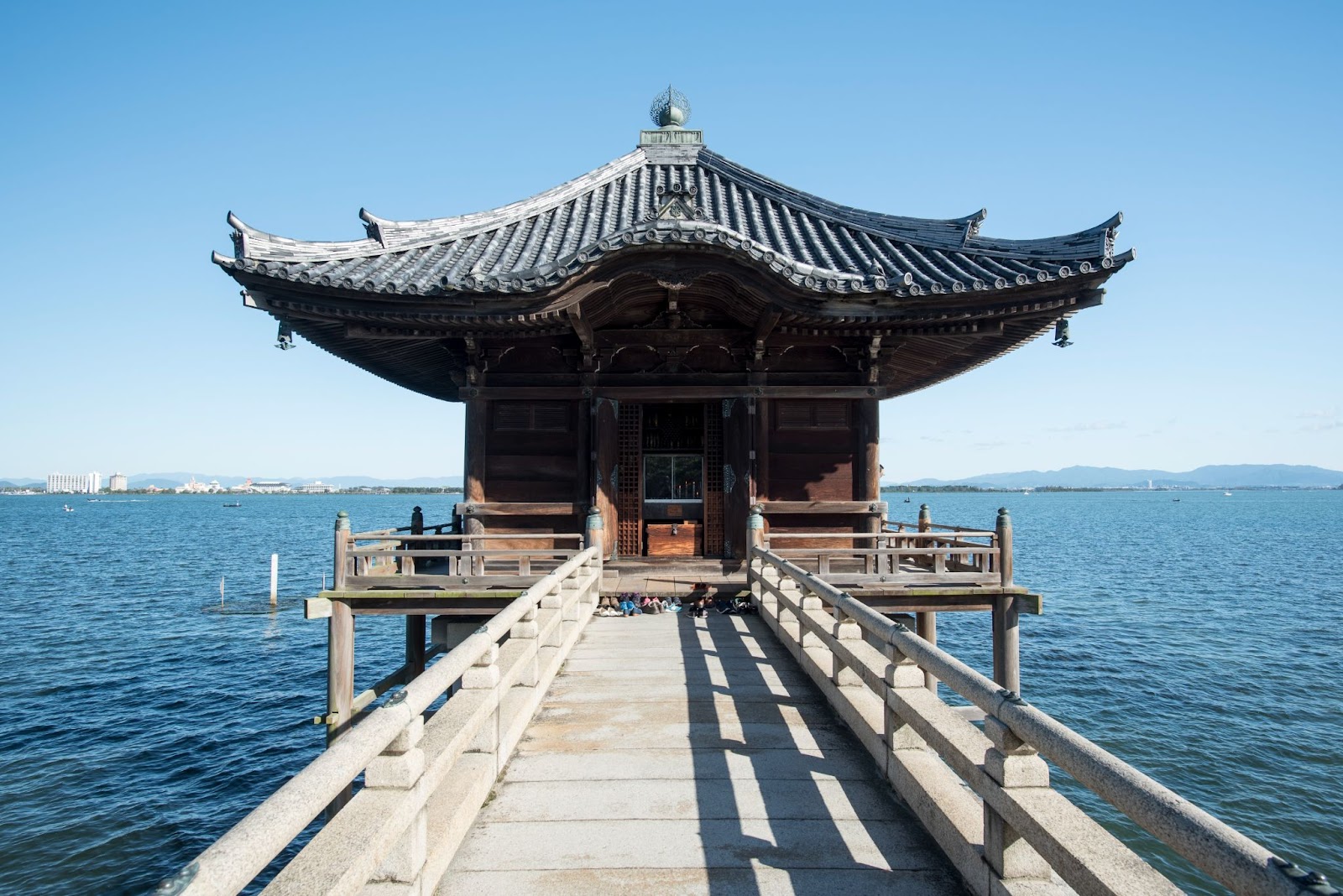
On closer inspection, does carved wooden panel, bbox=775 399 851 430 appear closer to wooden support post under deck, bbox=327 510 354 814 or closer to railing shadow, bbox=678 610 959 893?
railing shadow, bbox=678 610 959 893

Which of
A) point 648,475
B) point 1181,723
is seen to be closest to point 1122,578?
point 1181,723

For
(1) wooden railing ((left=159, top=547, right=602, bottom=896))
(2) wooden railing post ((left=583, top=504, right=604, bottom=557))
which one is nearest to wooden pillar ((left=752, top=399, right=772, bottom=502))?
(2) wooden railing post ((left=583, top=504, right=604, bottom=557))

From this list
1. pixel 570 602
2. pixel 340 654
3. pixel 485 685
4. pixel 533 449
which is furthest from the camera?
pixel 533 449

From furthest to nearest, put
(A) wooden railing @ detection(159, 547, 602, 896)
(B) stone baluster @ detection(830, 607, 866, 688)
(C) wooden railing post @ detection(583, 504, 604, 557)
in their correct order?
(C) wooden railing post @ detection(583, 504, 604, 557) → (B) stone baluster @ detection(830, 607, 866, 688) → (A) wooden railing @ detection(159, 547, 602, 896)

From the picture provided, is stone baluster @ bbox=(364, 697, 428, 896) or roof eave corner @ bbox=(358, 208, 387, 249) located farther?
roof eave corner @ bbox=(358, 208, 387, 249)

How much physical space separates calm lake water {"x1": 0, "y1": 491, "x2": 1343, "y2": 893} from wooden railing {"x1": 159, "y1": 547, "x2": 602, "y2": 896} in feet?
32.3

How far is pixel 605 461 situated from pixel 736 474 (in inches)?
85.2

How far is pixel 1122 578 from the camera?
4472 centimetres

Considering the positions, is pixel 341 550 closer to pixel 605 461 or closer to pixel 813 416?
pixel 605 461

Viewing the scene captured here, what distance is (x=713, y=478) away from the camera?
13523mm

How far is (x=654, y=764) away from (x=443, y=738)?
1831 mm

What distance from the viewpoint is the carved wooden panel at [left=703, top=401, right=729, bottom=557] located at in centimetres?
1320

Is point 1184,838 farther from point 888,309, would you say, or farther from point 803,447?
point 803,447

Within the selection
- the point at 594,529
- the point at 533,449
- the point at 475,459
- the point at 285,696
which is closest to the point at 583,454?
the point at 533,449
